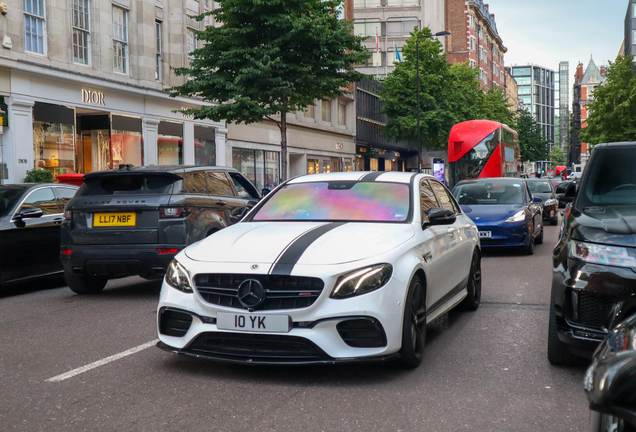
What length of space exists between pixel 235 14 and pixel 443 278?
1743cm

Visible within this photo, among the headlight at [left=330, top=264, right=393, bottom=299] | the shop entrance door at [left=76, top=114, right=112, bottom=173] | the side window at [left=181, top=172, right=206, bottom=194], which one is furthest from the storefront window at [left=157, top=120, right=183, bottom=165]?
the headlight at [left=330, top=264, right=393, bottom=299]

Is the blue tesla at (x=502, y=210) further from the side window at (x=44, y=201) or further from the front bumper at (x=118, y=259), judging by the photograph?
the side window at (x=44, y=201)

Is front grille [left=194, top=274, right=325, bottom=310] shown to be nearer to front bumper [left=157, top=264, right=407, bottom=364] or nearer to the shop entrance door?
front bumper [left=157, top=264, right=407, bottom=364]

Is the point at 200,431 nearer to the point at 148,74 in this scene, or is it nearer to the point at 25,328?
the point at 25,328

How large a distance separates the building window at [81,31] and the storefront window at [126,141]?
2.33 m

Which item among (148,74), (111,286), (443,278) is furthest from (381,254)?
(148,74)

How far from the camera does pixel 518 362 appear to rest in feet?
16.8

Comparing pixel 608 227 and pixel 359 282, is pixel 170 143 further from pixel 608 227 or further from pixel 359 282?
pixel 608 227

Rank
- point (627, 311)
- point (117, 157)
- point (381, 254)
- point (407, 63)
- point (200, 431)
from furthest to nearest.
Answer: point (407, 63) → point (117, 157) → point (381, 254) → point (627, 311) → point (200, 431)

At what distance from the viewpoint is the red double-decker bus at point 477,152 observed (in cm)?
2797

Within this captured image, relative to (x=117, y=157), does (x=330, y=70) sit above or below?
above

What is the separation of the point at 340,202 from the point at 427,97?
39.2 m

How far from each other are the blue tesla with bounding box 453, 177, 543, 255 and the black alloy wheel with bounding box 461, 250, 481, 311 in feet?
19.1

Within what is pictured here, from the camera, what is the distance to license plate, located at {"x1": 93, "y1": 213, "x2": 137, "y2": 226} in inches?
320
